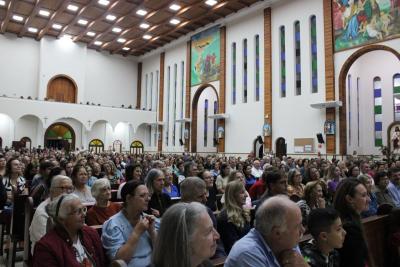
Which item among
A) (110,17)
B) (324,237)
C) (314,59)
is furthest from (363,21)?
(324,237)

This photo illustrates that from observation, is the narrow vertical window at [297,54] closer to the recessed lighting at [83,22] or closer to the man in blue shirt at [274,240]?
the recessed lighting at [83,22]

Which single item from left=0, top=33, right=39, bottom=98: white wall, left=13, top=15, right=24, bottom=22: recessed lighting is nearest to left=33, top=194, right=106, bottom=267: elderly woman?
left=13, top=15, right=24, bottom=22: recessed lighting

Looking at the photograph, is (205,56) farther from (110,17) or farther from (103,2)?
(103,2)

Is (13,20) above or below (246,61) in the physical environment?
above

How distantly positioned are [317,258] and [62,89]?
1083 inches

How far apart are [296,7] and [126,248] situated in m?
18.4

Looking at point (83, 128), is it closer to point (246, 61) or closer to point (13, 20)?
point (13, 20)

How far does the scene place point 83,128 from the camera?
26859 mm

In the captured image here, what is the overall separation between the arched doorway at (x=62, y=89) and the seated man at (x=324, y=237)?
2670 cm

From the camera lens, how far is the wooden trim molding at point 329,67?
1623 centimetres

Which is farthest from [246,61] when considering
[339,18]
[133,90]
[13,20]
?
[13,20]

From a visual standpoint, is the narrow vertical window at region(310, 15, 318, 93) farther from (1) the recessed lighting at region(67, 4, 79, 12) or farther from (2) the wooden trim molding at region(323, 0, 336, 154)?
(1) the recessed lighting at region(67, 4, 79, 12)

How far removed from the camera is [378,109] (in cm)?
1902

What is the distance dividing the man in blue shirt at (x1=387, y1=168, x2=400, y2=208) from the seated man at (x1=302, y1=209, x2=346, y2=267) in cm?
394
